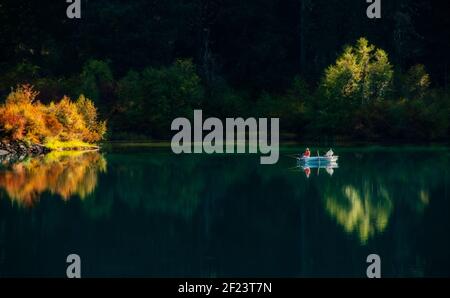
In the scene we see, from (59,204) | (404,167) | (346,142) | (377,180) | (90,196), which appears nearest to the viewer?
(59,204)

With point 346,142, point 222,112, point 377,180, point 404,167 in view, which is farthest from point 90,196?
point 222,112

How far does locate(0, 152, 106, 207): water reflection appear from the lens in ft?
103

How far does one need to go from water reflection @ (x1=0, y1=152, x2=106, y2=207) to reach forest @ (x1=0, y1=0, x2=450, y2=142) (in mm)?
21586

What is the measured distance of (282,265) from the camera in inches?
760

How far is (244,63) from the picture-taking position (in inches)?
3344

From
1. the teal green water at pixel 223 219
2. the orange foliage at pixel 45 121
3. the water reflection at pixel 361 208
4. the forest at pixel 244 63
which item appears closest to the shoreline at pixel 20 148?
the orange foliage at pixel 45 121

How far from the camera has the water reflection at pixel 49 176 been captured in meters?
31.4

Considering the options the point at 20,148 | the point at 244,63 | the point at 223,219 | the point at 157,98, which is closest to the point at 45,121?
the point at 20,148

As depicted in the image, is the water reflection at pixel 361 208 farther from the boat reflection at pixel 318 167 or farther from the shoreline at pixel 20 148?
the shoreline at pixel 20 148

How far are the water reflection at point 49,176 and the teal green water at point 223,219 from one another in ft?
0.23

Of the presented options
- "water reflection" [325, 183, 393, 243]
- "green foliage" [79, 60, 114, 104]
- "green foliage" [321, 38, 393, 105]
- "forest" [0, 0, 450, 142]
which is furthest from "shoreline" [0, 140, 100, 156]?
"green foliage" [321, 38, 393, 105]

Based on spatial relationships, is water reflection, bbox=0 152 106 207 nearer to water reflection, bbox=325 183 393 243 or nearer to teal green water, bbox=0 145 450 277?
teal green water, bbox=0 145 450 277

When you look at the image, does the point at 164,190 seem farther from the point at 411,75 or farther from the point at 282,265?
the point at 411,75

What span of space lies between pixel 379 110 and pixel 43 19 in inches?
1295
